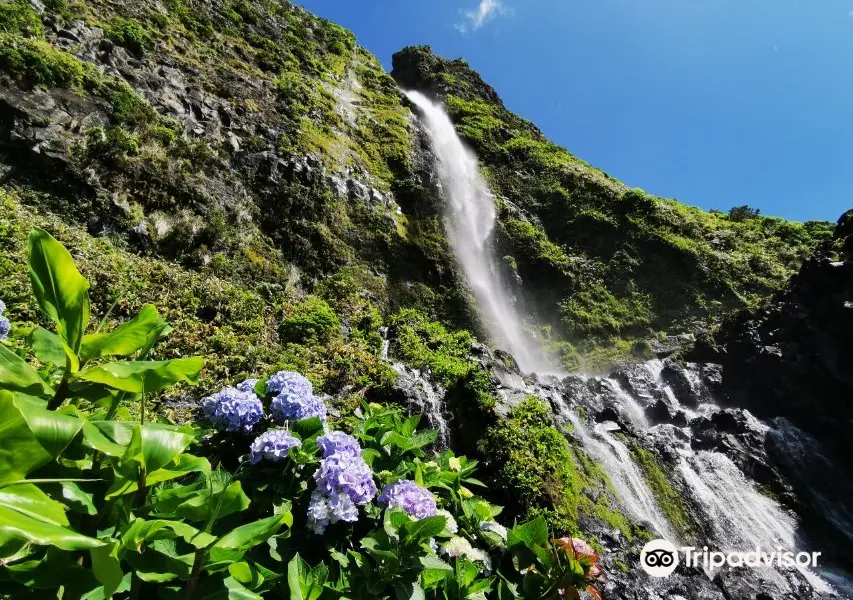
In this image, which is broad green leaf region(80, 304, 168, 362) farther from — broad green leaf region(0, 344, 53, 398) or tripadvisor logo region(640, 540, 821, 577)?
tripadvisor logo region(640, 540, 821, 577)

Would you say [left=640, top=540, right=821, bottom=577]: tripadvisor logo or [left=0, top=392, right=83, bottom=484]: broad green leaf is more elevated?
[left=0, top=392, right=83, bottom=484]: broad green leaf

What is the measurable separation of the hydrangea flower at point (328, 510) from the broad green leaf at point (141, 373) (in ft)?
2.81

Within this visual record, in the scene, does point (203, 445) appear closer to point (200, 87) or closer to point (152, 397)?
point (152, 397)

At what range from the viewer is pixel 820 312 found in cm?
1371

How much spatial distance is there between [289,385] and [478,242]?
13.9 m

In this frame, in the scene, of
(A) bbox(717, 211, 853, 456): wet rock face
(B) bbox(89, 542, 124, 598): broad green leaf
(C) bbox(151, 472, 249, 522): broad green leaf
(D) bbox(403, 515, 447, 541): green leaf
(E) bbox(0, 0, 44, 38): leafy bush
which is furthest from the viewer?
(A) bbox(717, 211, 853, 456): wet rock face

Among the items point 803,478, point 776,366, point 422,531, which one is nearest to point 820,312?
point 776,366

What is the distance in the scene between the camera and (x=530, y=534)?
2238 mm

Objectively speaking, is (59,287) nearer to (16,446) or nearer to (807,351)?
(16,446)

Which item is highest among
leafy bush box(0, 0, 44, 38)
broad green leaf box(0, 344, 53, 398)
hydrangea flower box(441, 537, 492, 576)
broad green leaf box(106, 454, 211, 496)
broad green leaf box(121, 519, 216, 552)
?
leafy bush box(0, 0, 44, 38)

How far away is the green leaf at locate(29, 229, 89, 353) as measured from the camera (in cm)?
106

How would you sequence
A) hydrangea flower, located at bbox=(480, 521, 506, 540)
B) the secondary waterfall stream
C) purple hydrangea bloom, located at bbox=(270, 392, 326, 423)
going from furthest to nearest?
the secondary waterfall stream → hydrangea flower, located at bbox=(480, 521, 506, 540) → purple hydrangea bloom, located at bbox=(270, 392, 326, 423)

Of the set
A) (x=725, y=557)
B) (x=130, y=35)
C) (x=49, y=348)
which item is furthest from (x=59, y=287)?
(x=130, y=35)

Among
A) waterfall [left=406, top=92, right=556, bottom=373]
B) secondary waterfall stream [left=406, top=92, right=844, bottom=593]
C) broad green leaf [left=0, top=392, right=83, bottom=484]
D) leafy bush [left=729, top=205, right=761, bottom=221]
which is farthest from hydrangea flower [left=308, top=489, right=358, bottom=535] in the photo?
leafy bush [left=729, top=205, right=761, bottom=221]
